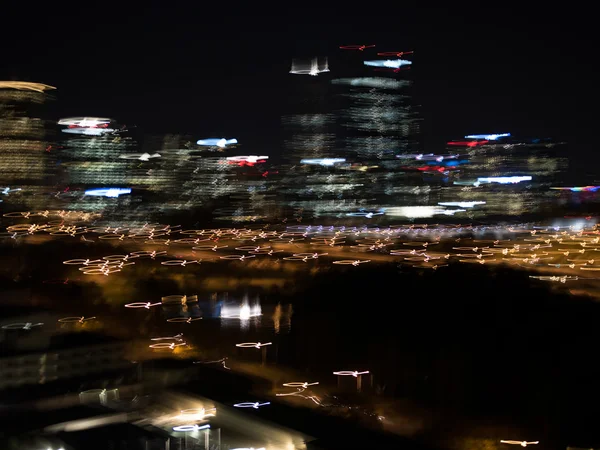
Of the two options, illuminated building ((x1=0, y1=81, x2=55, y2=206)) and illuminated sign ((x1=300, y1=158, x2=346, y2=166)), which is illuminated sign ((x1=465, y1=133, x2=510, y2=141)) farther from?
illuminated building ((x1=0, y1=81, x2=55, y2=206))

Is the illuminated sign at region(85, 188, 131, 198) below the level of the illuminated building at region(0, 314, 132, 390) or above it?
below

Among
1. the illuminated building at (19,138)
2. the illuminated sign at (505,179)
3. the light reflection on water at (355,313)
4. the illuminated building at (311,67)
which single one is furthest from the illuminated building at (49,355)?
the illuminated building at (311,67)

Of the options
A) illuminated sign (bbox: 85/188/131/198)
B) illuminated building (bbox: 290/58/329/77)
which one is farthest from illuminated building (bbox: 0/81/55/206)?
illuminated building (bbox: 290/58/329/77)

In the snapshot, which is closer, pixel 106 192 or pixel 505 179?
pixel 106 192

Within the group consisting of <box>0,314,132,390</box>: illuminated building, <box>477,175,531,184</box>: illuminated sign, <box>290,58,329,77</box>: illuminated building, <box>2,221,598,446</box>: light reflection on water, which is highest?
<box>290,58,329,77</box>: illuminated building

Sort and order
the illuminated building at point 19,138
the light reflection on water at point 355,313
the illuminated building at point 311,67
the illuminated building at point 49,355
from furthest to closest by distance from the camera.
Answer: the illuminated building at point 311,67 < the illuminated building at point 19,138 < the light reflection on water at point 355,313 < the illuminated building at point 49,355

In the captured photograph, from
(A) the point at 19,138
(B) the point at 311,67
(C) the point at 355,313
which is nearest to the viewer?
(C) the point at 355,313

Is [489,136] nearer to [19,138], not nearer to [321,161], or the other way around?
[321,161]

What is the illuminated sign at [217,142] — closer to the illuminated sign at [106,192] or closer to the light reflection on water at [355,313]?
the illuminated sign at [106,192]

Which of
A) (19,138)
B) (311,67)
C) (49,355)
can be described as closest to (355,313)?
(49,355)

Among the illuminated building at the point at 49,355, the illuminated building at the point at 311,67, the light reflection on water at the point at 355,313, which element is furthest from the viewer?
the illuminated building at the point at 311,67

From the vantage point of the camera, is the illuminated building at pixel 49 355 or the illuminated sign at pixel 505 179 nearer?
the illuminated building at pixel 49 355
